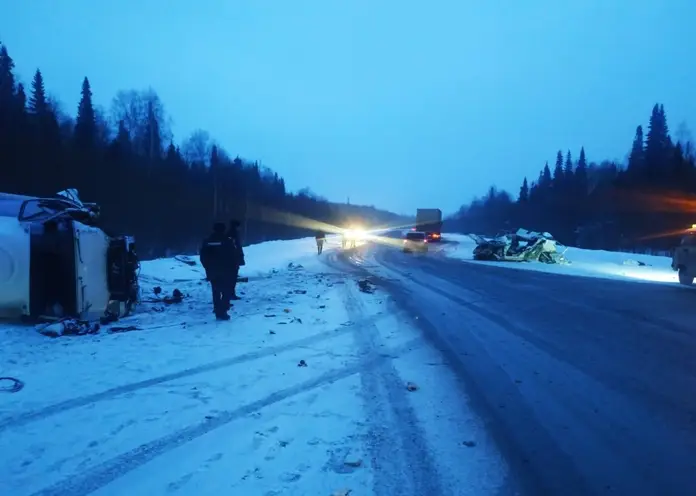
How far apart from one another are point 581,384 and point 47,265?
8072mm

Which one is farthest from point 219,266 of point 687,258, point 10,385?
point 687,258

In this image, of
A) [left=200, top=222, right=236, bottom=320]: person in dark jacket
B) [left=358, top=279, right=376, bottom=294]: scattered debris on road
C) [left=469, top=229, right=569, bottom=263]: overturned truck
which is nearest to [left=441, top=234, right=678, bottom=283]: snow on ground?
[left=469, top=229, right=569, bottom=263]: overturned truck

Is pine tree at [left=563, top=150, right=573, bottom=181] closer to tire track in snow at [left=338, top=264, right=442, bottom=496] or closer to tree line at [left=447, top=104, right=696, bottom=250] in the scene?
tree line at [left=447, top=104, right=696, bottom=250]

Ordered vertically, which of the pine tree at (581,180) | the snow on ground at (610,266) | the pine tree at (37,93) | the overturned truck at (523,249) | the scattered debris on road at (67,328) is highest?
the pine tree at (37,93)

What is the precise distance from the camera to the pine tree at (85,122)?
48.9 meters

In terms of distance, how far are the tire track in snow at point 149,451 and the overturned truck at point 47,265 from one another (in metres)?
5.04

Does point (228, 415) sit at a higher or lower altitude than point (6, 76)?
lower

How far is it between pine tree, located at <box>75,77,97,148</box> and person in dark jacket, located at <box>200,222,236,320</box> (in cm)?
4190

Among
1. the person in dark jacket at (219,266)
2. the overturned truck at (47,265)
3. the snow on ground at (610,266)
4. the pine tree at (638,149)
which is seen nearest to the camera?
the overturned truck at (47,265)

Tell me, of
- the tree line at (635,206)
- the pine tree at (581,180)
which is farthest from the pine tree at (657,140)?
the pine tree at (581,180)

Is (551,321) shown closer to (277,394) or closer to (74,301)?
(277,394)

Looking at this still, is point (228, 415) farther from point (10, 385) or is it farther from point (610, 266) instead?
point (610, 266)

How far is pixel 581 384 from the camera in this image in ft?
20.4

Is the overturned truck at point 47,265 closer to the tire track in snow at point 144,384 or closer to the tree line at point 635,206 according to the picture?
the tire track in snow at point 144,384
